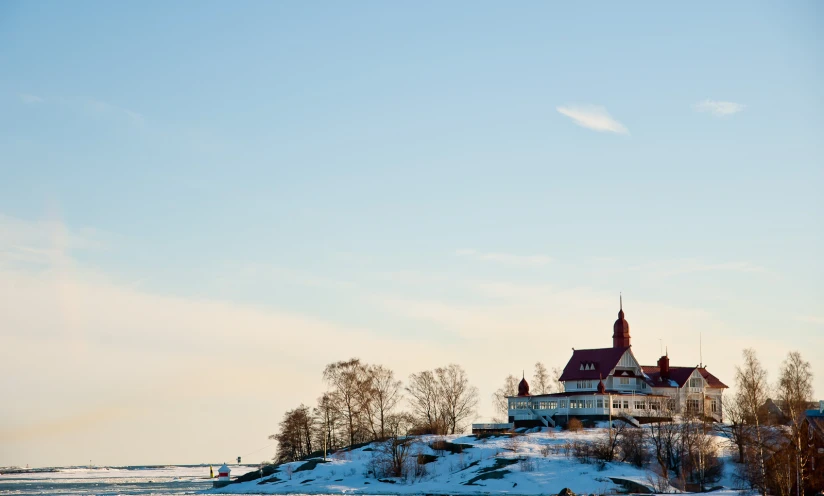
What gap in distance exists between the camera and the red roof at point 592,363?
400 ft

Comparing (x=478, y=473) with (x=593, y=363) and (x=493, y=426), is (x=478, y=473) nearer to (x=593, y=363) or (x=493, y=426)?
(x=493, y=426)

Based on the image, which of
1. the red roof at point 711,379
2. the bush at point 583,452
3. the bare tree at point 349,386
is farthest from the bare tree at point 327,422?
the red roof at point 711,379

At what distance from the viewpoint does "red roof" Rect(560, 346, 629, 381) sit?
122m

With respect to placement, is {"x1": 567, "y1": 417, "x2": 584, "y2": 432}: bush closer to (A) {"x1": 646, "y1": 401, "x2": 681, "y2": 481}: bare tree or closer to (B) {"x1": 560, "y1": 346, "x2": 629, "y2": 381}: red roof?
(B) {"x1": 560, "y1": 346, "x2": 629, "y2": 381}: red roof

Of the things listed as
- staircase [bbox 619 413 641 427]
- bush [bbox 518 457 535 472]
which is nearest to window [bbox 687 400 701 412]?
staircase [bbox 619 413 641 427]

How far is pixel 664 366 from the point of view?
128 m

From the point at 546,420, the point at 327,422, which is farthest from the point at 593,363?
the point at 327,422

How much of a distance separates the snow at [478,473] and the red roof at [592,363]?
14898 mm

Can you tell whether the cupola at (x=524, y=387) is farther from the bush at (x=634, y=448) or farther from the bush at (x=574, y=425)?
the bush at (x=634, y=448)

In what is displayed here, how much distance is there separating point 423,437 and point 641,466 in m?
26.5

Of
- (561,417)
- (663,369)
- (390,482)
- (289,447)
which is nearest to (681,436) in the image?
(390,482)

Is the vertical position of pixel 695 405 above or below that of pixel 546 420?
above

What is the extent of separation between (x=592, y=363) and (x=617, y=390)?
493 centimetres

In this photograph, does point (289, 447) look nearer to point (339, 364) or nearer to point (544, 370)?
point (339, 364)
